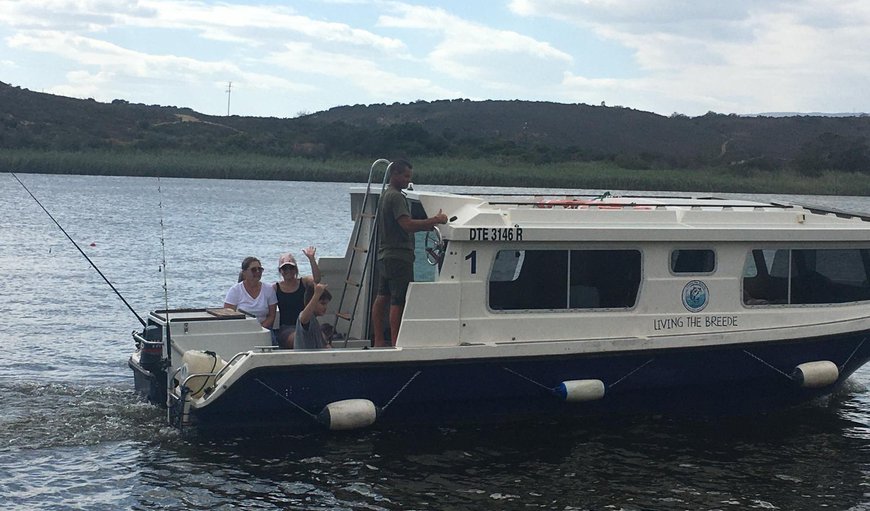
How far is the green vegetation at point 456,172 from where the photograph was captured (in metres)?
47.9

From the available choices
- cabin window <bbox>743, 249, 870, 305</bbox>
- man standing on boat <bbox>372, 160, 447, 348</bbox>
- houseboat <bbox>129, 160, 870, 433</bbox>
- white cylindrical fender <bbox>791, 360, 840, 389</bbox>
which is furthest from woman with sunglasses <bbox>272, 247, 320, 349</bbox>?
white cylindrical fender <bbox>791, 360, 840, 389</bbox>

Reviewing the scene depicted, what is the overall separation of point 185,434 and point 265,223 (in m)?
27.2

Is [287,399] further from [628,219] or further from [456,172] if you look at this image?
[456,172]

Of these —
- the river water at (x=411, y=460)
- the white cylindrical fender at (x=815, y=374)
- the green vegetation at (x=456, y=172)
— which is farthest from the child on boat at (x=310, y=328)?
the green vegetation at (x=456, y=172)

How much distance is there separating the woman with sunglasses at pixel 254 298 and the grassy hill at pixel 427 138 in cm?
4480

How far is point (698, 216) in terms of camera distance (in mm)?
10789

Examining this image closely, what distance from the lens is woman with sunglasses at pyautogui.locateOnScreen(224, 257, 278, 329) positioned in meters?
10.8

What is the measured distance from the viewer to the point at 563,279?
10.3 metres

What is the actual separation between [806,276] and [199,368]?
5735mm

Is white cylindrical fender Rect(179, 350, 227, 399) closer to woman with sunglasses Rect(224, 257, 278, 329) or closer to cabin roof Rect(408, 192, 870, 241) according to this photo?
woman with sunglasses Rect(224, 257, 278, 329)

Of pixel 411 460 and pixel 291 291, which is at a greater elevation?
pixel 291 291

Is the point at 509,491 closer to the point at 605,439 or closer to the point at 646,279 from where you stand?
the point at 605,439

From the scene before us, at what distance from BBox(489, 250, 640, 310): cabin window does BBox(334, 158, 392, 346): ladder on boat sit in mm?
1302

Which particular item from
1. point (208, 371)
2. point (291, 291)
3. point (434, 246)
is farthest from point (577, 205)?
point (208, 371)
